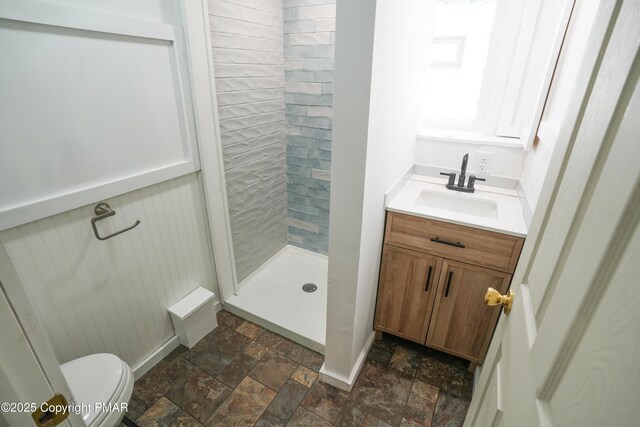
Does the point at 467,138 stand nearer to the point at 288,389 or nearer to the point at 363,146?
the point at 363,146

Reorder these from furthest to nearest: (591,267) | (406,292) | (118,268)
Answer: (406,292)
(118,268)
(591,267)

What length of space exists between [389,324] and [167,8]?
6.59 feet

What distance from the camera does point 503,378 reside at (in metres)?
0.77

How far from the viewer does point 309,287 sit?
7.96 feet

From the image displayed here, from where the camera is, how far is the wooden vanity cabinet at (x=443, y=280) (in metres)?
1.50

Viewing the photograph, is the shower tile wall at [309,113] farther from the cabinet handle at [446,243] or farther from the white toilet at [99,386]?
the white toilet at [99,386]

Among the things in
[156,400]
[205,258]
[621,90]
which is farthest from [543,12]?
[156,400]

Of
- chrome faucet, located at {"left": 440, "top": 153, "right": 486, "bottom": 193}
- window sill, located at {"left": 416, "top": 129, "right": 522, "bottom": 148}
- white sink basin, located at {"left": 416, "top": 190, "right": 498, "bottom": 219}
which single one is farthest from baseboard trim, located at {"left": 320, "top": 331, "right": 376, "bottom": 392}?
window sill, located at {"left": 416, "top": 129, "right": 522, "bottom": 148}

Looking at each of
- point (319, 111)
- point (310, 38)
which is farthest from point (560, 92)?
point (310, 38)

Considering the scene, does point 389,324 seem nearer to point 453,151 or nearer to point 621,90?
point 453,151

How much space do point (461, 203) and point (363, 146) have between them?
3.38 ft

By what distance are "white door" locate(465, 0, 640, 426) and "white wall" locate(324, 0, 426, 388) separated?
603 millimetres

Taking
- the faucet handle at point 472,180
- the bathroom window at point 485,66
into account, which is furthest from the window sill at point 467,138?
the faucet handle at point 472,180

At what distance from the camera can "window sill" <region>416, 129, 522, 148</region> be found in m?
1.85
